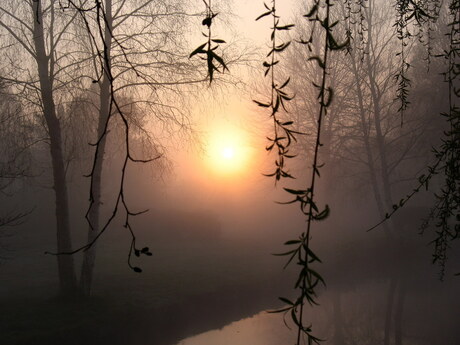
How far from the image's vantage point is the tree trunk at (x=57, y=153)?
10391mm

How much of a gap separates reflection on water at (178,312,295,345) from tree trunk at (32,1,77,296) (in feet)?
9.50

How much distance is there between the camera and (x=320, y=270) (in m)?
16.2

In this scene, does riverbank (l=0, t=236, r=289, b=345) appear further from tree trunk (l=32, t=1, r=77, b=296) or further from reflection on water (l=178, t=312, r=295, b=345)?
tree trunk (l=32, t=1, r=77, b=296)

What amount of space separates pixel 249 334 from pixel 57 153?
563 centimetres

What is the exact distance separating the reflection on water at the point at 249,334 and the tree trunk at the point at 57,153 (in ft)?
9.50

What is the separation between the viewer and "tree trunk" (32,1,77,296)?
10391 mm

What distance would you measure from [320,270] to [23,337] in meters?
9.62

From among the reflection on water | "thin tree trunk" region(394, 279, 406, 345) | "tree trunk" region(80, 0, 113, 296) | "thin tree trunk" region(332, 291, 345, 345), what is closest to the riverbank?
the reflection on water

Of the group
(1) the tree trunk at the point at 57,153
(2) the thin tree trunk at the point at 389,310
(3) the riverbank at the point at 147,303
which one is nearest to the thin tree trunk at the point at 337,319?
(2) the thin tree trunk at the point at 389,310

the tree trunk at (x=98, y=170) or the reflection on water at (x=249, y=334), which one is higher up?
the tree trunk at (x=98, y=170)

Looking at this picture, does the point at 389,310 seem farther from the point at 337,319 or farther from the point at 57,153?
the point at 57,153

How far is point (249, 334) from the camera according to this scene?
446 inches

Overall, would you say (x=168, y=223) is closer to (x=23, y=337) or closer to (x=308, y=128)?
(x=308, y=128)

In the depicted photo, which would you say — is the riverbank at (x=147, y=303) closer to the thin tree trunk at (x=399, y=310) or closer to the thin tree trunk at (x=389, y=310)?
the thin tree trunk at (x=389, y=310)
